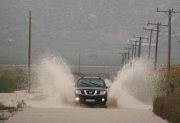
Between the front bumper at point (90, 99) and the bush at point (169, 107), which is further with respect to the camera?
the front bumper at point (90, 99)

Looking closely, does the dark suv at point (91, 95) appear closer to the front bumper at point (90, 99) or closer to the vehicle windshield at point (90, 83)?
the front bumper at point (90, 99)

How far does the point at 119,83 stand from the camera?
4225cm

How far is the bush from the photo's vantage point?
22.2 meters

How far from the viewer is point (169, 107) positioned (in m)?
24.6

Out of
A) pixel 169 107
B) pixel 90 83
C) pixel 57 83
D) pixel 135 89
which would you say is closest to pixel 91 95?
pixel 90 83

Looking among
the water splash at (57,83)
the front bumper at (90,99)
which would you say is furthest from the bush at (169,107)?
the water splash at (57,83)

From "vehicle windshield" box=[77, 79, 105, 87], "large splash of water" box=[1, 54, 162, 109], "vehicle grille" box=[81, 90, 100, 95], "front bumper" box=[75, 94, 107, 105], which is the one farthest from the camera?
"large splash of water" box=[1, 54, 162, 109]

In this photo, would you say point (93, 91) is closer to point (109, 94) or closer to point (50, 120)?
point (109, 94)

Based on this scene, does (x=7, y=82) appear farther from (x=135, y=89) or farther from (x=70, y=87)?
(x=70, y=87)

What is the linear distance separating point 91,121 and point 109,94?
15264mm

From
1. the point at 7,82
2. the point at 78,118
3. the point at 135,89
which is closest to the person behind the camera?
the point at 78,118

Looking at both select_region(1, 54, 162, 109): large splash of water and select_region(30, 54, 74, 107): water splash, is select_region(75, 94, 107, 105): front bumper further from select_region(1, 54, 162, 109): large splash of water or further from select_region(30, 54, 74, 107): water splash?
select_region(30, 54, 74, 107): water splash

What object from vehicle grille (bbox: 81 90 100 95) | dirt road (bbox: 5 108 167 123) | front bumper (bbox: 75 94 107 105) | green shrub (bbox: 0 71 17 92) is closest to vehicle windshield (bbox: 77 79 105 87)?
vehicle grille (bbox: 81 90 100 95)

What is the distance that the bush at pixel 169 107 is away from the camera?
22219 mm
